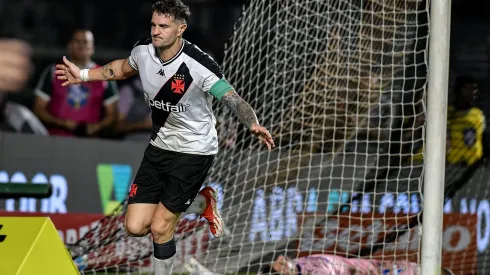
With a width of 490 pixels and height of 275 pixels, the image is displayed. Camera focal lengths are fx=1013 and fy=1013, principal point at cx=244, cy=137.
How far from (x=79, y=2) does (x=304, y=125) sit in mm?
3835

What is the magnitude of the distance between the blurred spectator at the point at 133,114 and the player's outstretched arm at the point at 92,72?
4.26 metres

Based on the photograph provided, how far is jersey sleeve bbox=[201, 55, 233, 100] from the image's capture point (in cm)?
629

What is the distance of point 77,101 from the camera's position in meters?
10.6

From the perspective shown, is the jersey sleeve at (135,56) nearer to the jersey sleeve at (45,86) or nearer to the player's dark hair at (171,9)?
the player's dark hair at (171,9)

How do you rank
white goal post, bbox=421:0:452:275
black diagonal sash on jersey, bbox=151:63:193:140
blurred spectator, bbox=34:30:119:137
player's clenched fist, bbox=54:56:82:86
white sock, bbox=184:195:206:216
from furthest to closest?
blurred spectator, bbox=34:30:119:137 → white sock, bbox=184:195:206:216 → white goal post, bbox=421:0:452:275 → player's clenched fist, bbox=54:56:82:86 → black diagonal sash on jersey, bbox=151:63:193:140

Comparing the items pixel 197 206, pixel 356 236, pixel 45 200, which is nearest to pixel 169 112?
pixel 197 206

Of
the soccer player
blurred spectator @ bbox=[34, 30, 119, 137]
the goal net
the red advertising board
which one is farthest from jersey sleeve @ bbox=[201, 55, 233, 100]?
blurred spectator @ bbox=[34, 30, 119, 137]

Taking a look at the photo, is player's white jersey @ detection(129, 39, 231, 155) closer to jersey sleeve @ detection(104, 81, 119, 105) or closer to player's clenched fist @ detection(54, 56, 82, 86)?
player's clenched fist @ detection(54, 56, 82, 86)

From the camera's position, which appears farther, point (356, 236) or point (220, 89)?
point (356, 236)

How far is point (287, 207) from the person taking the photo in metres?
9.20

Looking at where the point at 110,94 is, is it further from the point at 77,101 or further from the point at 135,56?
the point at 135,56

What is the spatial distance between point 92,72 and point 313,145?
2816 millimetres

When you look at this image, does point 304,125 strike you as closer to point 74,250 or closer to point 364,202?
point 364,202

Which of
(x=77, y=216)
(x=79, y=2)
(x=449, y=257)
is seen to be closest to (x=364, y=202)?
(x=449, y=257)
